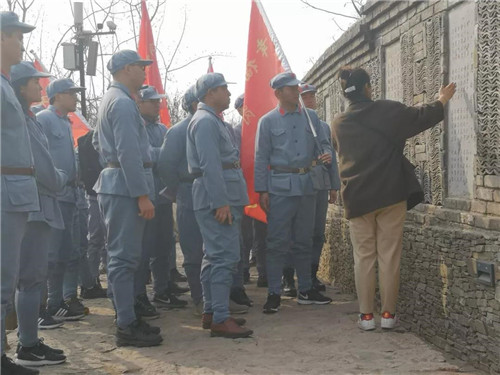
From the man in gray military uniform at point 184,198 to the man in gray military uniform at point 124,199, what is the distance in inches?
40.3

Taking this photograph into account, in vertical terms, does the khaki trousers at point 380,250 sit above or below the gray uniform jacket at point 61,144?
below

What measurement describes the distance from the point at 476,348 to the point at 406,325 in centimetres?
126

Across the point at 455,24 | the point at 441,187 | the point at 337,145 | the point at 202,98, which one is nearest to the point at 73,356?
the point at 202,98

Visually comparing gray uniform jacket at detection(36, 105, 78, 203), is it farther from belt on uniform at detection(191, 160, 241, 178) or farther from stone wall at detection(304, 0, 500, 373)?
stone wall at detection(304, 0, 500, 373)

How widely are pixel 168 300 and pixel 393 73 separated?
10.5 feet

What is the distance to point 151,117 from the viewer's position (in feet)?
22.2

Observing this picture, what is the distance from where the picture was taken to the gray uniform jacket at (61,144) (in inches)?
241

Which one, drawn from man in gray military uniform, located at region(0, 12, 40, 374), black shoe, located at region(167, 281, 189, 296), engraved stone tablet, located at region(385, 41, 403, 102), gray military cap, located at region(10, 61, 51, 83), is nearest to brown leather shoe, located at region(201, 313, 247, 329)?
black shoe, located at region(167, 281, 189, 296)

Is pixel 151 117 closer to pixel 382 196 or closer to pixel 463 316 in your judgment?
pixel 382 196

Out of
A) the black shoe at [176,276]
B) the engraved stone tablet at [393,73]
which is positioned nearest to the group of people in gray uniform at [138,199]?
the black shoe at [176,276]

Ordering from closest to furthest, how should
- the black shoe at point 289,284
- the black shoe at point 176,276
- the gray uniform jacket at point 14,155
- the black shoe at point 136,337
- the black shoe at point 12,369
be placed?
1. the gray uniform jacket at point 14,155
2. the black shoe at point 12,369
3. the black shoe at point 136,337
4. the black shoe at point 289,284
5. the black shoe at point 176,276

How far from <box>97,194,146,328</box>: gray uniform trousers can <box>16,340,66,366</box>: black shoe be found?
59cm

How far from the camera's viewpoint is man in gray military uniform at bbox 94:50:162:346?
15.8 feet

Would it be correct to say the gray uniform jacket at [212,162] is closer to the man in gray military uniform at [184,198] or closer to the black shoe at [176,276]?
the man in gray military uniform at [184,198]
